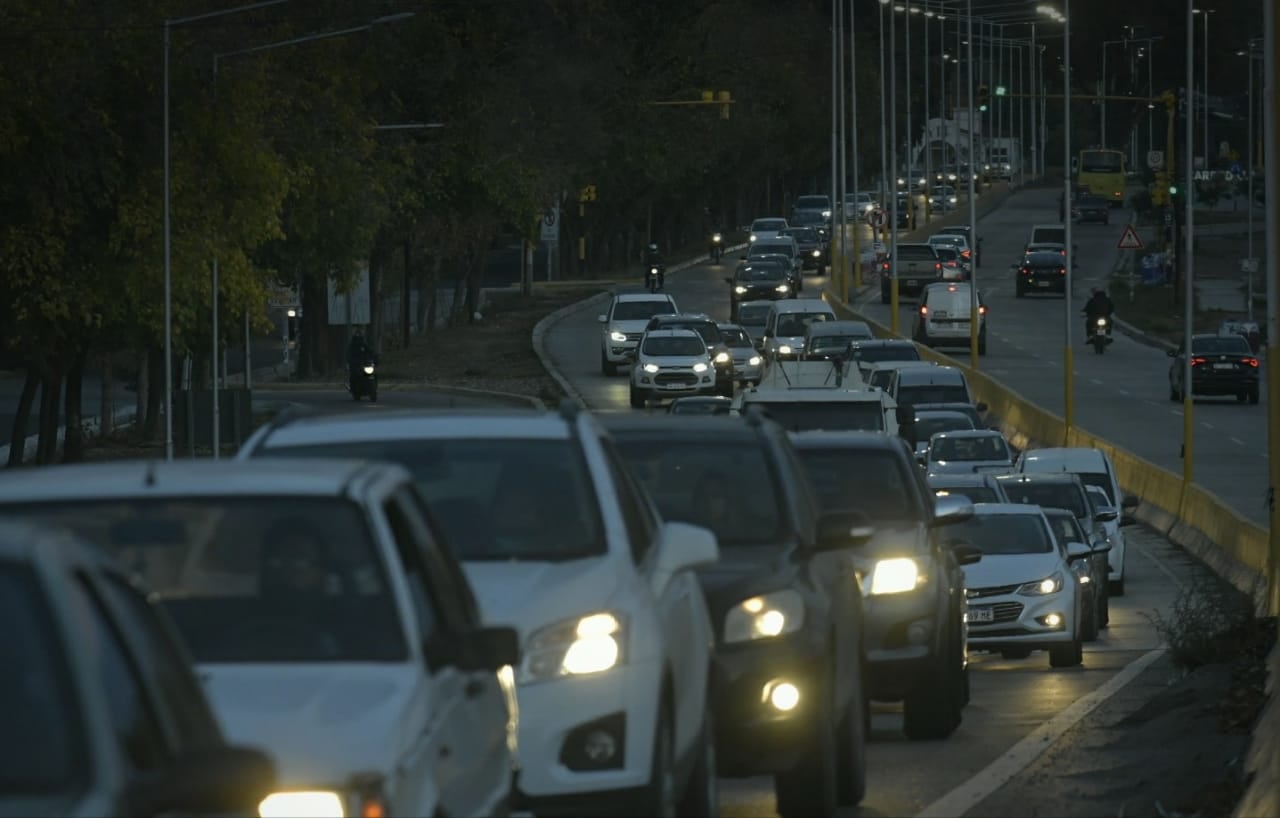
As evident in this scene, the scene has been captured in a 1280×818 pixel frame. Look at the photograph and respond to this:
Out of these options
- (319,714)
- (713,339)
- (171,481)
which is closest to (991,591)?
(171,481)

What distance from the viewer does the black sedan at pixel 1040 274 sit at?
95812 mm

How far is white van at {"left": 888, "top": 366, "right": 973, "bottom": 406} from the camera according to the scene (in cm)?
4475

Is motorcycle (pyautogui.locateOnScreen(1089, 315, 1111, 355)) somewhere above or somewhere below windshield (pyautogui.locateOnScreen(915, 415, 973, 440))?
above

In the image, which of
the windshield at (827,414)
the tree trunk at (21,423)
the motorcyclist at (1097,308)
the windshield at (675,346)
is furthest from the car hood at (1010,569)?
the motorcyclist at (1097,308)

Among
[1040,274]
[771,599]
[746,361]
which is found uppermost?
[1040,274]

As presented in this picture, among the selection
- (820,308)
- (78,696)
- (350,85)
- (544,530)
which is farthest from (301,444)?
(820,308)

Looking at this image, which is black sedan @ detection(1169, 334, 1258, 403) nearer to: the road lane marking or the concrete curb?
the concrete curb

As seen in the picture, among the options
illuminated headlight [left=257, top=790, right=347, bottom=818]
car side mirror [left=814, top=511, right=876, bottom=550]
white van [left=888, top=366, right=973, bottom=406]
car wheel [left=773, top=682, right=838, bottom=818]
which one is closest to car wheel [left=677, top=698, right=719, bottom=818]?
car wheel [left=773, top=682, right=838, bottom=818]

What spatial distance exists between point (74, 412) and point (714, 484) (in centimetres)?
4161

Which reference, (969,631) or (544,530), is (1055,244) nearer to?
(969,631)

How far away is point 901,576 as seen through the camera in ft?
53.7

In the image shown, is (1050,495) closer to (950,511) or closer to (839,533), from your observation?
(950,511)

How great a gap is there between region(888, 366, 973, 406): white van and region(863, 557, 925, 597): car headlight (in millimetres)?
28190

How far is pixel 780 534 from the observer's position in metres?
12.5
